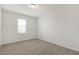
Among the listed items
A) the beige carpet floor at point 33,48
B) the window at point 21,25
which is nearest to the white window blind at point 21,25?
the window at point 21,25

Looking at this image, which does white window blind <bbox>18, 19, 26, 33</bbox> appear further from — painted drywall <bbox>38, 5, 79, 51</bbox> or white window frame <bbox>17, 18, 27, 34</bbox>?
painted drywall <bbox>38, 5, 79, 51</bbox>

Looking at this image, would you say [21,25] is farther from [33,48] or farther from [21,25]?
[33,48]

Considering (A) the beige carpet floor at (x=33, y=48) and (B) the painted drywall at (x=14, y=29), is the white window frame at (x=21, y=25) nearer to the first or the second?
(B) the painted drywall at (x=14, y=29)

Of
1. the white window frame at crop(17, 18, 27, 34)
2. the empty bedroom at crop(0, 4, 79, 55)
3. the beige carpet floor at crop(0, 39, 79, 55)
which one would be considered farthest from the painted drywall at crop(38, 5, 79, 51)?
the white window frame at crop(17, 18, 27, 34)

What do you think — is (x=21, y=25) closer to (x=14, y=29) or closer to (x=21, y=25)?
(x=21, y=25)

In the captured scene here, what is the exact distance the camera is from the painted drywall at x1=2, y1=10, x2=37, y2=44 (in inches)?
53.8

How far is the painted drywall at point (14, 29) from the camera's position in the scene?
53.8 inches

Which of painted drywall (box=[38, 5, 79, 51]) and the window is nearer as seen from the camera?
the window

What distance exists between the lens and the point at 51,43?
4.49ft

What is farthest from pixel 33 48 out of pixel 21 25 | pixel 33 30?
pixel 21 25

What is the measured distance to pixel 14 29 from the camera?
1.37m

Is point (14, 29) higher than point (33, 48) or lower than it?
higher

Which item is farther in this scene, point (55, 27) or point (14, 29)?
point (55, 27)

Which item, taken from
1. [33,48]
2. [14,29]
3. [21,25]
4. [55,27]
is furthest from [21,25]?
[55,27]
